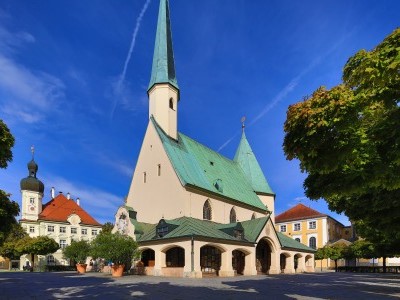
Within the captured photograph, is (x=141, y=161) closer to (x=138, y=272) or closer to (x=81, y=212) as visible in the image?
(x=138, y=272)

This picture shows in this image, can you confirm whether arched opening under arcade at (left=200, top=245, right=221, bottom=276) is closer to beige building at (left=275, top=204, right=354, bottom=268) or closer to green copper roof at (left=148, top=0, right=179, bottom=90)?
green copper roof at (left=148, top=0, right=179, bottom=90)

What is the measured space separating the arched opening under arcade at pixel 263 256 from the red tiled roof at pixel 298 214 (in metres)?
31.7

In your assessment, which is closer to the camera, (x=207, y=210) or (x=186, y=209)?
(x=186, y=209)

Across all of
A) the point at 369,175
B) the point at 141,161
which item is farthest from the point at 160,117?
the point at 369,175

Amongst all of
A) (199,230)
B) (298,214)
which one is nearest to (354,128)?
(199,230)

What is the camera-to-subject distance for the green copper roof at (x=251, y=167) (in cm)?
4722

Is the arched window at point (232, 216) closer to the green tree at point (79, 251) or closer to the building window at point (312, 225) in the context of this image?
the green tree at point (79, 251)

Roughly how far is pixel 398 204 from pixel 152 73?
1253 inches

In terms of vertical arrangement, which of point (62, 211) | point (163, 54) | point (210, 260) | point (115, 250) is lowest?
point (210, 260)

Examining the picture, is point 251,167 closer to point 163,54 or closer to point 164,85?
point 164,85

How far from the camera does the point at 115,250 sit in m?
26.3

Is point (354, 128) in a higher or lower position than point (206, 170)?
lower

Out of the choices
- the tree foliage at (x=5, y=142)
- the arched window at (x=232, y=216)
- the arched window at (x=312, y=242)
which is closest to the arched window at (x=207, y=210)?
the arched window at (x=232, y=216)

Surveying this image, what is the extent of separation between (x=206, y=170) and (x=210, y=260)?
1048cm
